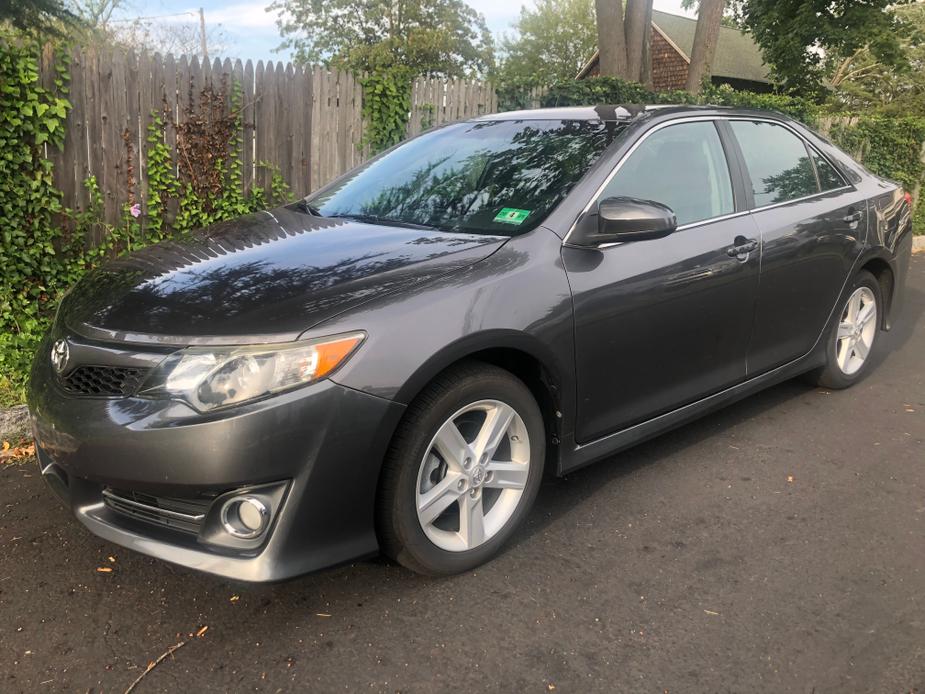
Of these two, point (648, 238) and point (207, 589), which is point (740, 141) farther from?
point (207, 589)

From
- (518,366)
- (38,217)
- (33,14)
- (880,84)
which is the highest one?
(880,84)

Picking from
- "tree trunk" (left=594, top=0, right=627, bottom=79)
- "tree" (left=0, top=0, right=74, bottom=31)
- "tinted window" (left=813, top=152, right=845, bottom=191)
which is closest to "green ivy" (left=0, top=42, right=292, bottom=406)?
"tree" (left=0, top=0, right=74, bottom=31)

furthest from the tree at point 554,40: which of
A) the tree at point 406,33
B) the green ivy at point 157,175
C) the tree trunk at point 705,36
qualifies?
the green ivy at point 157,175

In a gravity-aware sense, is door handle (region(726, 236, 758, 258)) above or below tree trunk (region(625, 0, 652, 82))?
below

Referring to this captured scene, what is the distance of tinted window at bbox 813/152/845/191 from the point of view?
457cm

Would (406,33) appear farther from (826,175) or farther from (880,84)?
(826,175)

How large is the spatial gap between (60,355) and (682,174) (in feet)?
8.88

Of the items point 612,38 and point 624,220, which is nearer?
point 624,220

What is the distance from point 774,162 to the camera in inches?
167

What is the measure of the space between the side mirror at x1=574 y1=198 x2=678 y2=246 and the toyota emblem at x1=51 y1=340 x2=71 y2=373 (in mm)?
1864

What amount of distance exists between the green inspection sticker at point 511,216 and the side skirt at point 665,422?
90cm

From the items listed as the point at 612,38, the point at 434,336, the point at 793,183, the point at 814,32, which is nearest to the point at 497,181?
the point at 434,336

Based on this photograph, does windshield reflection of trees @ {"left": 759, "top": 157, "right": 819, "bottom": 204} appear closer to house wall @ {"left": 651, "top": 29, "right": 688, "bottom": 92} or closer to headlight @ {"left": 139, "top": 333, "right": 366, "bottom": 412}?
headlight @ {"left": 139, "top": 333, "right": 366, "bottom": 412}

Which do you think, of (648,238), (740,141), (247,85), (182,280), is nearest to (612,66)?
(247,85)
